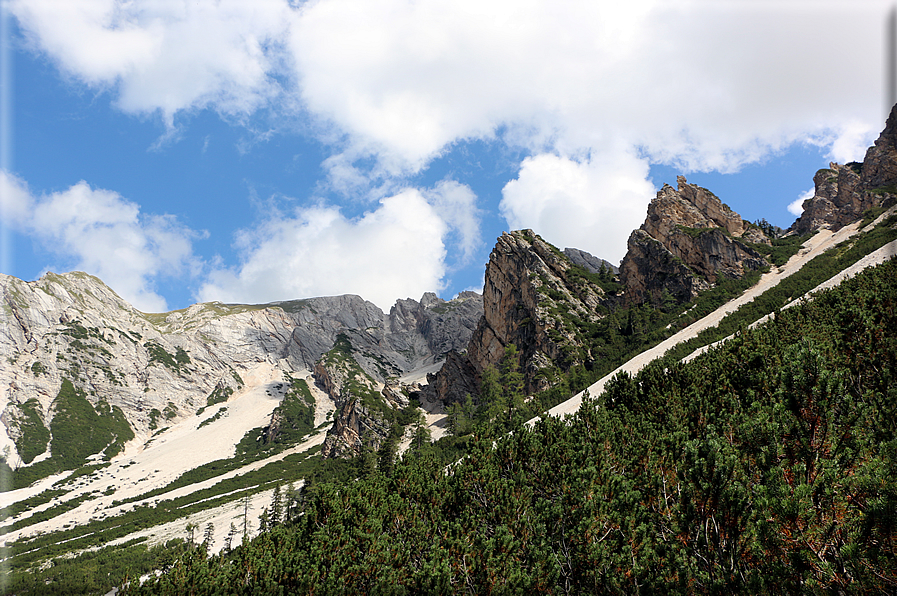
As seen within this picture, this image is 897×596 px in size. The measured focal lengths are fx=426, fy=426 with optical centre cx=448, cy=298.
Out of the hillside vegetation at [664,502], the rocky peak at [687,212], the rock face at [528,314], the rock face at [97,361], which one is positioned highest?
the rock face at [97,361]

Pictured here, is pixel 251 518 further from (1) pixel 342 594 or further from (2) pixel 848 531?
(2) pixel 848 531

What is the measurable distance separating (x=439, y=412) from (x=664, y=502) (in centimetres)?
9904

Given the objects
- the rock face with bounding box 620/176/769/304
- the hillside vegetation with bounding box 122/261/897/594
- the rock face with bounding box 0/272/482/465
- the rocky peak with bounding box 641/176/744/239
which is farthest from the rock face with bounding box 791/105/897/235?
the rock face with bounding box 0/272/482/465

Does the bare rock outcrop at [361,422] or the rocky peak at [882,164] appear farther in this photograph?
the bare rock outcrop at [361,422]

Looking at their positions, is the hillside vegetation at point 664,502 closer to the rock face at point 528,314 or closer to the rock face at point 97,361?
the rock face at point 528,314

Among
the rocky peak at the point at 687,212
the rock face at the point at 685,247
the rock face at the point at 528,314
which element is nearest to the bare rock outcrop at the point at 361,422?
the rock face at the point at 528,314

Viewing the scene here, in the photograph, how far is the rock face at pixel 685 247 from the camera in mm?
80312

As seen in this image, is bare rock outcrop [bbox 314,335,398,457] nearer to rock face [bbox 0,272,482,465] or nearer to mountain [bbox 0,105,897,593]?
mountain [bbox 0,105,897,593]

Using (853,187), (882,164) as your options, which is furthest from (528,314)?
(882,164)

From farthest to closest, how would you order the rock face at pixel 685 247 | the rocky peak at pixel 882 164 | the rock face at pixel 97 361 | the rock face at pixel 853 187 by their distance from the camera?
1. the rock face at pixel 97 361
2. the rocky peak at pixel 882 164
3. the rock face at pixel 853 187
4. the rock face at pixel 685 247

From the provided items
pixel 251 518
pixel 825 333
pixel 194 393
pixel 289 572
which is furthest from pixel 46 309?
pixel 825 333

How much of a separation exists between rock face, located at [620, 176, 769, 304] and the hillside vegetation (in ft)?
239

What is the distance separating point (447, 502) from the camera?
13742mm

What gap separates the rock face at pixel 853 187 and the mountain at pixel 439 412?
0.64 metres
